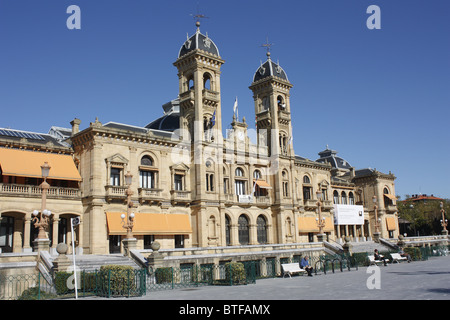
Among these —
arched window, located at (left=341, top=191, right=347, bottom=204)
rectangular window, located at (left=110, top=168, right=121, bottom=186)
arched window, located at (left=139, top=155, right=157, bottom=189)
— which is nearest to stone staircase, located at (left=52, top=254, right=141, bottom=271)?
rectangular window, located at (left=110, top=168, right=121, bottom=186)

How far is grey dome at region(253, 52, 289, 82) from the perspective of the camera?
2147 inches

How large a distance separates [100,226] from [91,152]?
6393 mm

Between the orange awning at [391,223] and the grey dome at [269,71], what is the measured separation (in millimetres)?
29011

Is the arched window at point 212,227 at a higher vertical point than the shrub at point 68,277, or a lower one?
higher

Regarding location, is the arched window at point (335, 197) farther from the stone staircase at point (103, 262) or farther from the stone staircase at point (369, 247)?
the stone staircase at point (103, 262)

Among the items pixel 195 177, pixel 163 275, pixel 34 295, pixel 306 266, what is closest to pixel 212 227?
pixel 195 177

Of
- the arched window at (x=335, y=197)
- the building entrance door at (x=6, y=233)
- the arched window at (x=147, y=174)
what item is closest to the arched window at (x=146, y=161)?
the arched window at (x=147, y=174)

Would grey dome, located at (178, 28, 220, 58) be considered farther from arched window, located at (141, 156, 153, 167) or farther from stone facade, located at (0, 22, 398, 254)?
arched window, located at (141, 156, 153, 167)

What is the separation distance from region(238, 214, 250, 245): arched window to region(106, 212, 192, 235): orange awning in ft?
25.6

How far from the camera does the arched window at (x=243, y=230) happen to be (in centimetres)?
4722

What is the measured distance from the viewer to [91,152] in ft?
121

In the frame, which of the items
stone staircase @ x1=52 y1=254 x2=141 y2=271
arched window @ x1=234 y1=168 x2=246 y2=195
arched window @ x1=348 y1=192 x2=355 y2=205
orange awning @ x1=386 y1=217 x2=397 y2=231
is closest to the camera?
stone staircase @ x1=52 y1=254 x2=141 y2=271

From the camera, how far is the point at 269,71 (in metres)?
54.4
